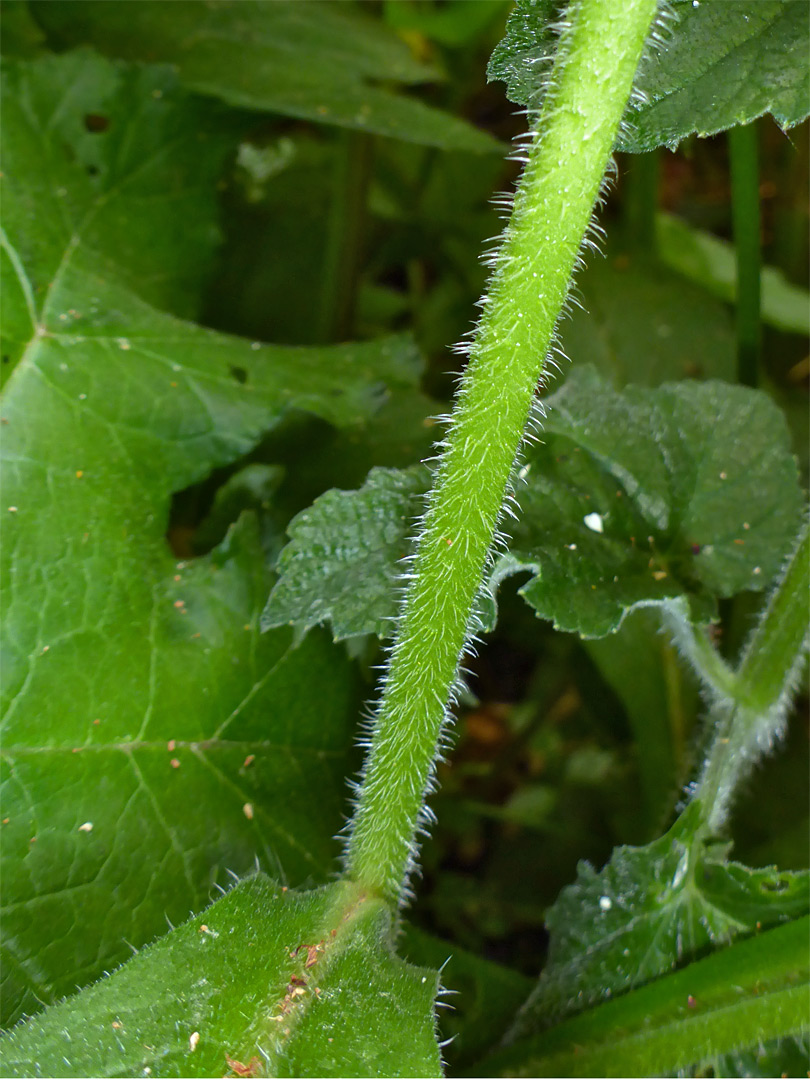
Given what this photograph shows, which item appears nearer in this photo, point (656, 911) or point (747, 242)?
point (656, 911)

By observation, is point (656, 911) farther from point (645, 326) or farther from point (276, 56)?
point (276, 56)

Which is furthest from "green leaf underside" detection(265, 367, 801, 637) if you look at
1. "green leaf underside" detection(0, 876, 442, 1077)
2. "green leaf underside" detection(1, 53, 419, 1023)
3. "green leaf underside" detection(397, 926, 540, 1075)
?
"green leaf underside" detection(397, 926, 540, 1075)

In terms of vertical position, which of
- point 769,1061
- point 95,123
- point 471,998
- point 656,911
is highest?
point 95,123

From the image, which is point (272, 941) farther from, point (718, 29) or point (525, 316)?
point (718, 29)

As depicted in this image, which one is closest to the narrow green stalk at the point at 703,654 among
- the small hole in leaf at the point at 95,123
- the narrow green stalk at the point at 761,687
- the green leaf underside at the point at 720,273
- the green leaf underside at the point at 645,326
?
the narrow green stalk at the point at 761,687

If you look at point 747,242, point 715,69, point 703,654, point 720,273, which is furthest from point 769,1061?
point 720,273

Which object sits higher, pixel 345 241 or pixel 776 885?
pixel 345 241

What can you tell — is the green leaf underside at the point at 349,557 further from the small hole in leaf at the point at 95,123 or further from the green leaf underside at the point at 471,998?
the small hole in leaf at the point at 95,123

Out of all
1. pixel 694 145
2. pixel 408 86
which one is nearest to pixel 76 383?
pixel 408 86
